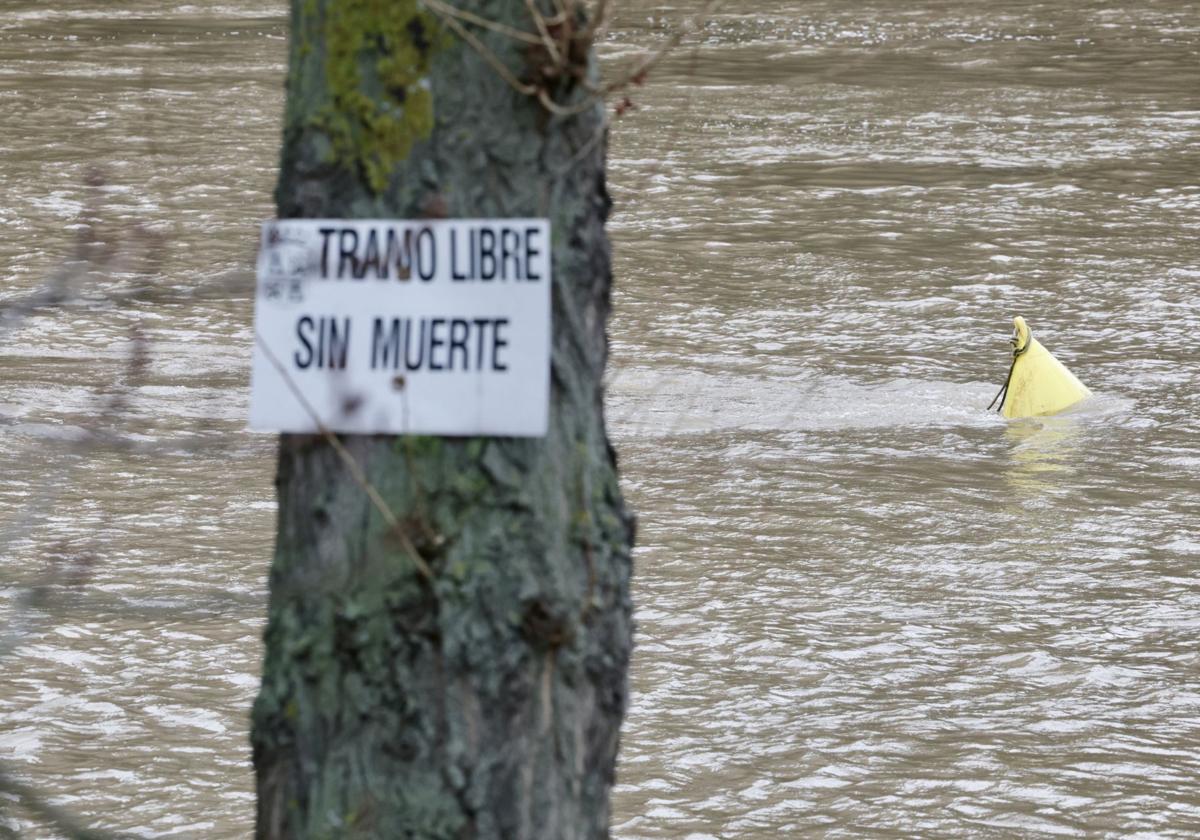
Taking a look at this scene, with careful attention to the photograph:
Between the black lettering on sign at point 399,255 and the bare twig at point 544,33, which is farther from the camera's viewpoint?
the black lettering on sign at point 399,255

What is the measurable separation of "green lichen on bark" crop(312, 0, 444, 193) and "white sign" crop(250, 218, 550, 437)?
86 millimetres

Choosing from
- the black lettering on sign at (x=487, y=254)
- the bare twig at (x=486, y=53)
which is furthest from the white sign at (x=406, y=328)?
the bare twig at (x=486, y=53)

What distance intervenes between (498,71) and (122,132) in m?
13.0

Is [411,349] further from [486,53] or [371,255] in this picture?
[486,53]

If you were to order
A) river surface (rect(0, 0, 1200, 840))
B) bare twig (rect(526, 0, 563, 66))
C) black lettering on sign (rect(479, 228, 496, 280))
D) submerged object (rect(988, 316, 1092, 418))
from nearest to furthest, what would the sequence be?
bare twig (rect(526, 0, 563, 66)), black lettering on sign (rect(479, 228, 496, 280)), river surface (rect(0, 0, 1200, 840)), submerged object (rect(988, 316, 1092, 418))

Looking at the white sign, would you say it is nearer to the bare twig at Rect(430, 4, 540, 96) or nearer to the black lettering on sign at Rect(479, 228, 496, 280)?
the black lettering on sign at Rect(479, 228, 496, 280)

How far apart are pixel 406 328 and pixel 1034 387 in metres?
6.18

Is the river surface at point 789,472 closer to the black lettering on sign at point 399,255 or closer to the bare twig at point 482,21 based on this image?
the black lettering on sign at point 399,255

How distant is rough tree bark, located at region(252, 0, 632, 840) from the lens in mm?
2180

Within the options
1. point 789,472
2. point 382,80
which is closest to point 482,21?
point 382,80

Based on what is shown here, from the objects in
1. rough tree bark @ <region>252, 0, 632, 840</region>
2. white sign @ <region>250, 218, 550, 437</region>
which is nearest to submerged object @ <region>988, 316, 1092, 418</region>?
rough tree bark @ <region>252, 0, 632, 840</region>

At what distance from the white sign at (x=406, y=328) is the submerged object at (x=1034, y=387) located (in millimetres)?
6104

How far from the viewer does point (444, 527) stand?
7.20ft

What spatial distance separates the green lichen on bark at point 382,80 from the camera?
2172mm
